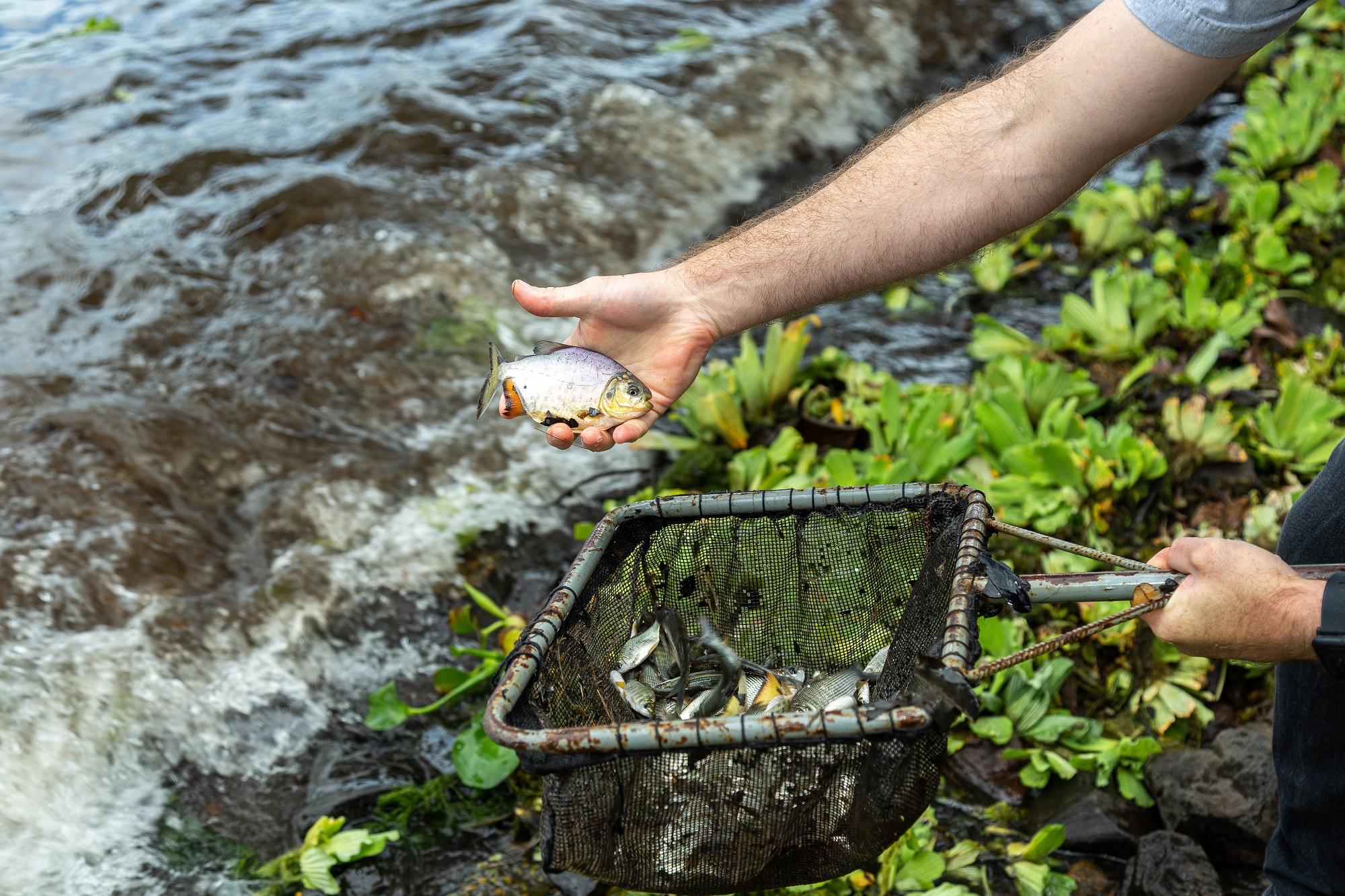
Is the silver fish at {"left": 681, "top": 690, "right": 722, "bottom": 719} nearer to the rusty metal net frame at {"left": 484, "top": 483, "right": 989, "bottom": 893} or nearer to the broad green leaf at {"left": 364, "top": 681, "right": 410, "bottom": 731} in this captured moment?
the rusty metal net frame at {"left": 484, "top": 483, "right": 989, "bottom": 893}

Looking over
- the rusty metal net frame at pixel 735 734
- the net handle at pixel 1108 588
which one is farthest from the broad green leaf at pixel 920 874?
the net handle at pixel 1108 588

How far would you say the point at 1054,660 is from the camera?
348 cm

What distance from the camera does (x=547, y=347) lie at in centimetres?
274

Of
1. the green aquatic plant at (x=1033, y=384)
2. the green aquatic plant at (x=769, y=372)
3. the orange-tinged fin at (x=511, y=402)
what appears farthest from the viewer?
the green aquatic plant at (x=769, y=372)

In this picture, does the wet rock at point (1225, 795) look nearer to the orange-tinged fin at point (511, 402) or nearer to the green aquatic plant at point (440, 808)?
the green aquatic plant at point (440, 808)

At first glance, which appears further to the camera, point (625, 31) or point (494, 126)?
point (625, 31)

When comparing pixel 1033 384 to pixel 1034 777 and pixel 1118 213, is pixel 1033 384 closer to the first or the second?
pixel 1034 777

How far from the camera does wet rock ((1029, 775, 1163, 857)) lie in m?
3.09

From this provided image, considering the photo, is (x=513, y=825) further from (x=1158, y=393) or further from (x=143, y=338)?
(x=143, y=338)

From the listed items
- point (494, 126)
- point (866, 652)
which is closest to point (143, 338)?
point (494, 126)

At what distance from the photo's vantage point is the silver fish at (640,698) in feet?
8.43

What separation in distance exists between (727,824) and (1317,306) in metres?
4.76

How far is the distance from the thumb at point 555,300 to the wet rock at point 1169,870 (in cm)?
219

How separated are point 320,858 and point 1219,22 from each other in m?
3.24
